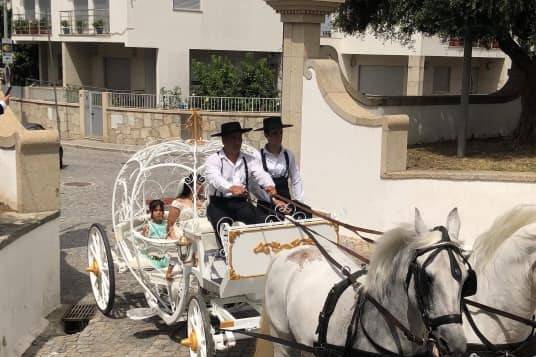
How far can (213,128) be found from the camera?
2473cm

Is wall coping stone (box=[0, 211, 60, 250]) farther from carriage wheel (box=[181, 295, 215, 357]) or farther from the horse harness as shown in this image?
the horse harness

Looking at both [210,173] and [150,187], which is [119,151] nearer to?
[150,187]

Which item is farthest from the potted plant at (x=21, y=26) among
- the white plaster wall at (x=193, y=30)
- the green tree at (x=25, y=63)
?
the white plaster wall at (x=193, y=30)

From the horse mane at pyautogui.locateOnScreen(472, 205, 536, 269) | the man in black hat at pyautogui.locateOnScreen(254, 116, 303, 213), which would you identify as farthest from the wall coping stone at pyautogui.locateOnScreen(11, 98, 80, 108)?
the horse mane at pyautogui.locateOnScreen(472, 205, 536, 269)

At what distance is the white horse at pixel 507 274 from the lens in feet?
15.2

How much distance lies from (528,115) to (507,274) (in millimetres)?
11286

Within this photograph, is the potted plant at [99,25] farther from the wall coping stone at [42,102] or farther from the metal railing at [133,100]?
the metal railing at [133,100]

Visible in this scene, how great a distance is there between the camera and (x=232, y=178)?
686 cm

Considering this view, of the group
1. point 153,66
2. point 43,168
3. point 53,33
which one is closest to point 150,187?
point 43,168

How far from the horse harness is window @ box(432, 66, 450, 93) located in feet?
118

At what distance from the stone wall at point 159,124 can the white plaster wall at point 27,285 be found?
15.4 metres

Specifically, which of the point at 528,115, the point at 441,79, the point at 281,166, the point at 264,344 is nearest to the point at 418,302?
the point at 264,344

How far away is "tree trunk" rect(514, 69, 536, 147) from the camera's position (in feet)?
48.8

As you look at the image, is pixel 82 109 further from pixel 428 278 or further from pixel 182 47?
pixel 428 278
